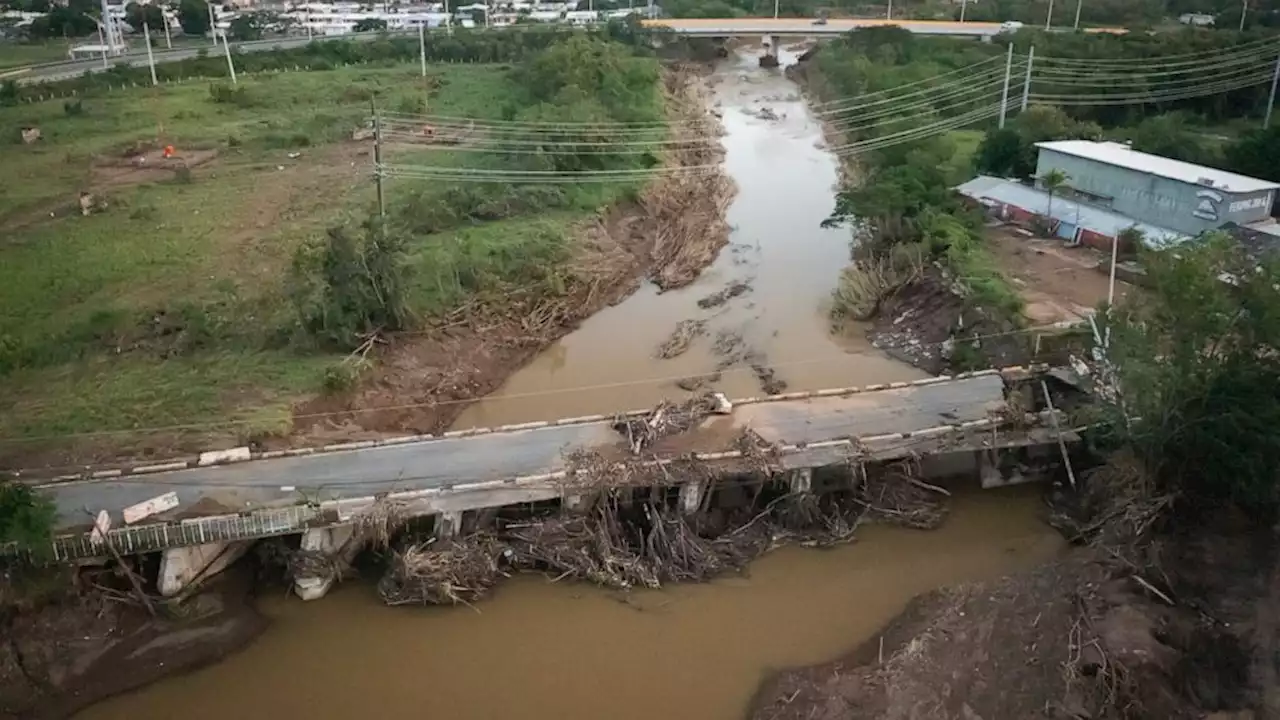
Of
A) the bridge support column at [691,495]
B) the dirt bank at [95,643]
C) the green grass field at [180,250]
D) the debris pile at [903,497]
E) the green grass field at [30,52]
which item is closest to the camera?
the dirt bank at [95,643]

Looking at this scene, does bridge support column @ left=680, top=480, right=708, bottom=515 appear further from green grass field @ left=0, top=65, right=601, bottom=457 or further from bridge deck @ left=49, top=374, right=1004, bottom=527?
green grass field @ left=0, top=65, right=601, bottom=457

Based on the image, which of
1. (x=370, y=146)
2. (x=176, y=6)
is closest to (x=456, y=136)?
(x=370, y=146)

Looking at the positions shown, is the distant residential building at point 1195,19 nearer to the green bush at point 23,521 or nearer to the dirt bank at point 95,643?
the dirt bank at point 95,643

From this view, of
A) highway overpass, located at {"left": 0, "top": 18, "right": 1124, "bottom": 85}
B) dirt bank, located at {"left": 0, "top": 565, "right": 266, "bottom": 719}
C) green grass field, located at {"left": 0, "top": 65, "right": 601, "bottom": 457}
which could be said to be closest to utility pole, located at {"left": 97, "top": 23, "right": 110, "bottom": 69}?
highway overpass, located at {"left": 0, "top": 18, "right": 1124, "bottom": 85}

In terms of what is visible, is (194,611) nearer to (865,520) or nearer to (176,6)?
(865,520)

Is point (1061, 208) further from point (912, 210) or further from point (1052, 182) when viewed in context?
point (912, 210)

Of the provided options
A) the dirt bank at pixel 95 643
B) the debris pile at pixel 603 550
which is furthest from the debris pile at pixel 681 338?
the dirt bank at pixel 95 643
